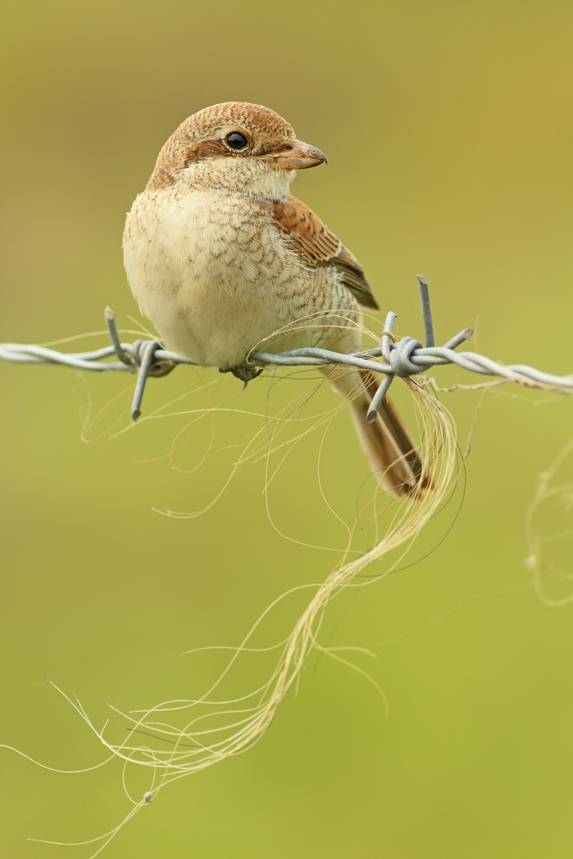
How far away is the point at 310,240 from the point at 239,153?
1.28ft

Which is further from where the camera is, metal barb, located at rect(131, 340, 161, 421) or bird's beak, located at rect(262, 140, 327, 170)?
Result: bird's beak, located at rect(262, 140, 327, 170)

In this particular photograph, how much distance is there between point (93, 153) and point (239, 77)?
151 centimetres

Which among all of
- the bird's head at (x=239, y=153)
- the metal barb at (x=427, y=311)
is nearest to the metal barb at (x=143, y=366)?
the bird's head at (x=239, y=153)

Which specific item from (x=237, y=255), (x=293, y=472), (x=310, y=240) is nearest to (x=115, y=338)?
(x=237, y=255)

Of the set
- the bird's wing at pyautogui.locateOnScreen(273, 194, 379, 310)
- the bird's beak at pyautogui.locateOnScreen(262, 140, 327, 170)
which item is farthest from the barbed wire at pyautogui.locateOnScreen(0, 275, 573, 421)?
the bird's beak at pyautogui.locateOnScreen(262, 140, 327, 170)

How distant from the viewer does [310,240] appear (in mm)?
3043

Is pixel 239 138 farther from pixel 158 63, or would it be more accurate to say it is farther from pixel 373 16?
pixel 373 16

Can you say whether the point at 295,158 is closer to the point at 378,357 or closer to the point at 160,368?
the point at 160,368

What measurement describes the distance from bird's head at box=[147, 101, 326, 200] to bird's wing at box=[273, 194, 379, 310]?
0.09 metres

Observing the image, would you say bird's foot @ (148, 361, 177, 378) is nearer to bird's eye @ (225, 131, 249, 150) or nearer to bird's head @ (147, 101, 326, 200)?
bird's head @ (147, 101, 326, 200)

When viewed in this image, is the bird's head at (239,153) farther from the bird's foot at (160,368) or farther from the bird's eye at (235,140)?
the bird's foot at (160,368)

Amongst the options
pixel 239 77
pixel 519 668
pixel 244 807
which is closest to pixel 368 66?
pixel 239 77

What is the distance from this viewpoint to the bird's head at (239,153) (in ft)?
9.77

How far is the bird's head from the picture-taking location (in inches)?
117
